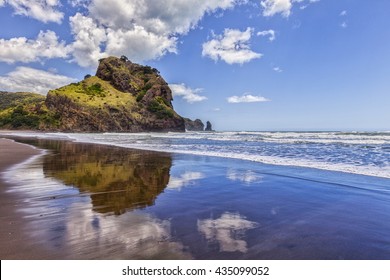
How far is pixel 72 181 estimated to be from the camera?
8.51 metres

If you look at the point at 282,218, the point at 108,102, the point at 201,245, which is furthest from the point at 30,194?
the point at 108,102

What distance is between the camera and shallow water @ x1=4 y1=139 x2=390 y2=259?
3.66m

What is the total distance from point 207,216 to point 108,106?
10683cm

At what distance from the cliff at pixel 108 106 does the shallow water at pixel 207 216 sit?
98.1 meters

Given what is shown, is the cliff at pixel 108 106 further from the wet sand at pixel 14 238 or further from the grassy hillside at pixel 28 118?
the wet sand at pixel 14 238

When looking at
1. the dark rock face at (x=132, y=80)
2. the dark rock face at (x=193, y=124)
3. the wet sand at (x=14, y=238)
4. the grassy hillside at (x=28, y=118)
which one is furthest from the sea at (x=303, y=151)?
the dark rock face at (x=193, y=124)

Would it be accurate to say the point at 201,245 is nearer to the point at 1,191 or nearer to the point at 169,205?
the point at 169,205

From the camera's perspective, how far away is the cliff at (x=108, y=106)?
328 ft

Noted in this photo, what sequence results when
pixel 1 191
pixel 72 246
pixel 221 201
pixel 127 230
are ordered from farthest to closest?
pixel 1 191 < pixel 221 201 < pixel 127 230 < pixel 72 246

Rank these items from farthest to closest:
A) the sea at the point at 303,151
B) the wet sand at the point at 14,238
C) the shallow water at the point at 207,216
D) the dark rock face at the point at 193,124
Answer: the dark rock face at the point at 193,124
the sea at the point at 303,151
the shallow water at the point at 207,216
the wet sand at the point at 14,238

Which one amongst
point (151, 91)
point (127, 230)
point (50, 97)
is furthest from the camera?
point (151, 91)

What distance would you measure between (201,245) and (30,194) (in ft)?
17.1

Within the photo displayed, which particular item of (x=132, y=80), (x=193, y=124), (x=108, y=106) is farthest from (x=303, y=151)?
(x=193, y=124)

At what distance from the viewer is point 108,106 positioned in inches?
4141
